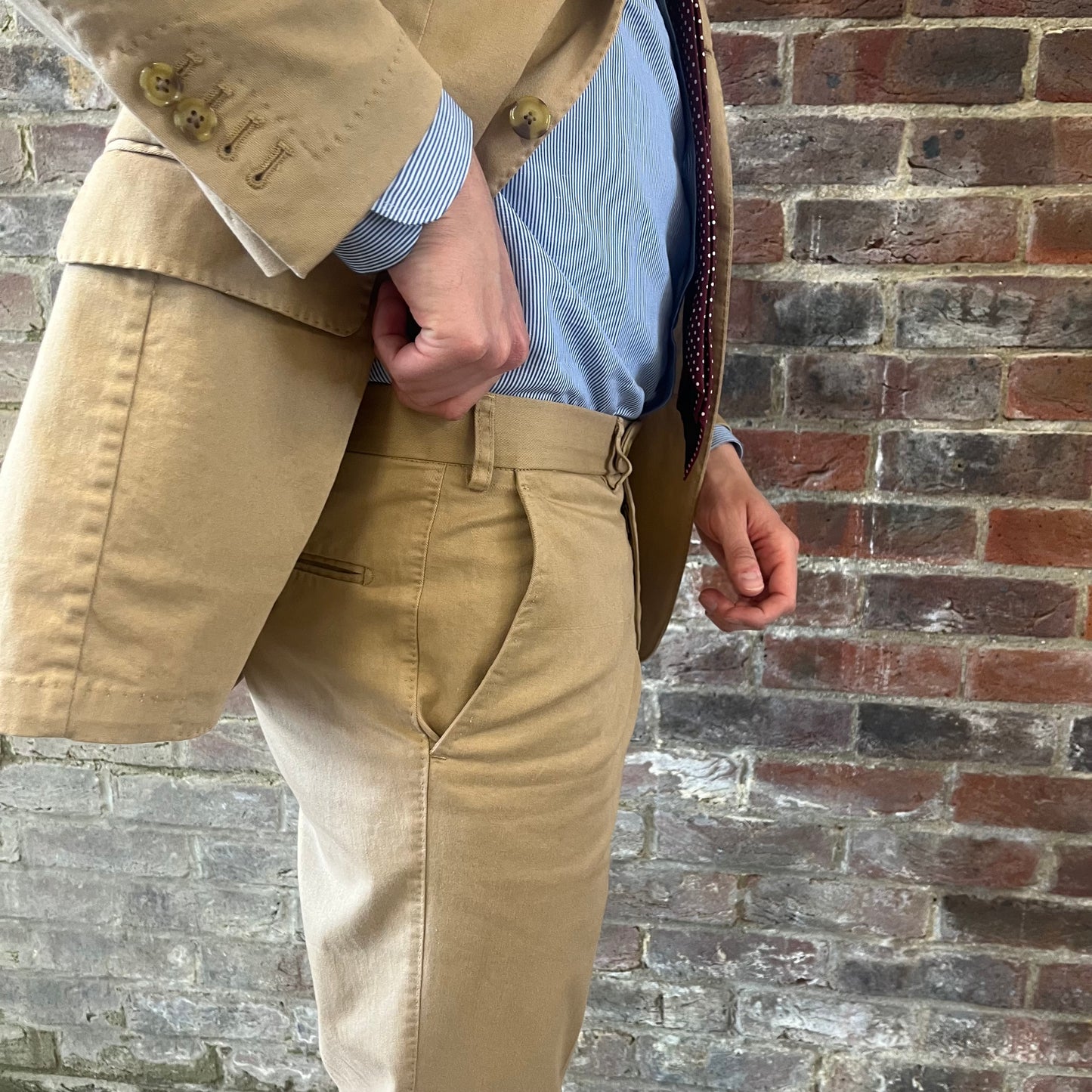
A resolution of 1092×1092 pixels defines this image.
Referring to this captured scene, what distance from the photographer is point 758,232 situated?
1.04 metres

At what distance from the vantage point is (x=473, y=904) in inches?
24.2

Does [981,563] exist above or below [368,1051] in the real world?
above

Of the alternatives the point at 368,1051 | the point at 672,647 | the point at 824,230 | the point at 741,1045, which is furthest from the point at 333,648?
the point at 741,1045

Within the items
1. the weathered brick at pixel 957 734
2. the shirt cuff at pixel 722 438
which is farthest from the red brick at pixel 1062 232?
the weathered brick at pixel 957 734

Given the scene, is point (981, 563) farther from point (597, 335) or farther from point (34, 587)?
point (34, 587)

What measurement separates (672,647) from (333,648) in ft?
2.05

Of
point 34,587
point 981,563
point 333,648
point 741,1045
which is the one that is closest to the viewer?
point 34,587

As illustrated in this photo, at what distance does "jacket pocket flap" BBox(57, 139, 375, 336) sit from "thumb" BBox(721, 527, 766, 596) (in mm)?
485

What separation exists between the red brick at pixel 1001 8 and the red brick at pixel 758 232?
24 cm

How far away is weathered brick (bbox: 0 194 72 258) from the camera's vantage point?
113 cm

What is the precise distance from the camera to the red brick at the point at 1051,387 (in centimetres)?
102

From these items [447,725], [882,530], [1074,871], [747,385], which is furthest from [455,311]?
[1074,871]

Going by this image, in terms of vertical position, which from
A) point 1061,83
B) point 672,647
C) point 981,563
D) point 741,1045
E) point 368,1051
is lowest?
point 741,1045

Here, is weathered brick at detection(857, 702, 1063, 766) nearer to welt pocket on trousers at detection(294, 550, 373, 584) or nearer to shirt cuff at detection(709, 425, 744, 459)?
shirt cuff at detection(709, 425, 744, 459)
